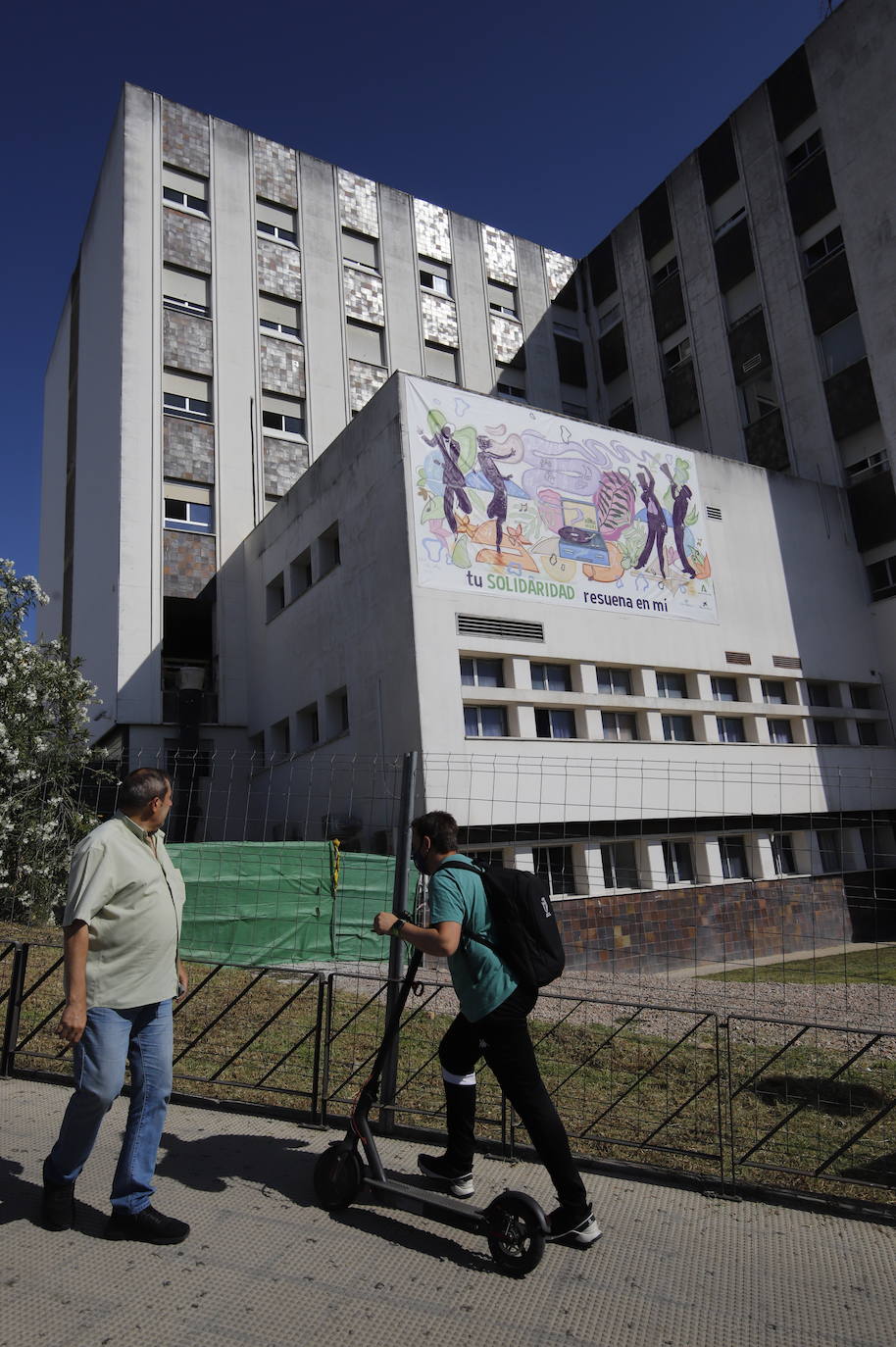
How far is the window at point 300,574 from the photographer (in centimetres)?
1991

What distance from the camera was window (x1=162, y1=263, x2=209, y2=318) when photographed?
24.3 metres

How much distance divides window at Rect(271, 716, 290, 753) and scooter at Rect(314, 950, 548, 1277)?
16788 millimetres

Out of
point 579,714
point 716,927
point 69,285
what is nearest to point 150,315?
point 69,285

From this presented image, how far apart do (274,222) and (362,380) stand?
6136mm

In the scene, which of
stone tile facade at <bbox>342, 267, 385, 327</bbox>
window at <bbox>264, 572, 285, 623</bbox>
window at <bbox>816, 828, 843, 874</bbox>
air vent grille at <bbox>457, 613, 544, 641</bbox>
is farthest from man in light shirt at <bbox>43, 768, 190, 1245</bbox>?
stone tile facade at <bbox>342, 267, 385, 327</bbox>

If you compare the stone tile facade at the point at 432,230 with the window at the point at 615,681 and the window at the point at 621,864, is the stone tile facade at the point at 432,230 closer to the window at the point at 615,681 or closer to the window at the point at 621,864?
the window at the point at 615,681

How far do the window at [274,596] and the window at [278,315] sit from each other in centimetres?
966

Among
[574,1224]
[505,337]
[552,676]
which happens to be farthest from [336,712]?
[505,337]

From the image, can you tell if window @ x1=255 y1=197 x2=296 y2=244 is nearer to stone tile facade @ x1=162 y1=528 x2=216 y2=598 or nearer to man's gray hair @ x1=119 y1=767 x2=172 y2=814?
stone tile facade @ x1=162 y1=528 x2=216 y2=598

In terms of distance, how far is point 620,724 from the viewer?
16.7 metres

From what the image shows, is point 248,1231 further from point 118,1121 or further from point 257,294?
point 257,294

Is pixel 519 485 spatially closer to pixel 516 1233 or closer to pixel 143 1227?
pixel 516 1233

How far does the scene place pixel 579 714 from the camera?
Answer: 16.1m

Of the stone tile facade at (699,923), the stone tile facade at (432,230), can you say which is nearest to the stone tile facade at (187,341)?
the stone tile facade at (432,230)
